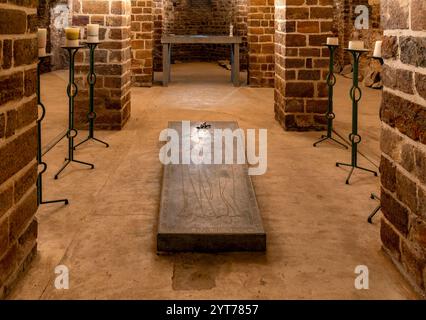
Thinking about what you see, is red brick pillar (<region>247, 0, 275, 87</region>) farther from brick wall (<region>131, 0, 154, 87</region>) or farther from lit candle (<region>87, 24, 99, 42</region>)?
lit candle (<region>87, 24, 99, 42</region>)

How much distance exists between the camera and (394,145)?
Result: 2504 mm

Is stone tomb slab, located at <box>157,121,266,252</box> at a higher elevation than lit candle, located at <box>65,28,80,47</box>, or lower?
lower

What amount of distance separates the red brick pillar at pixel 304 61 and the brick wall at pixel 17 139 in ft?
12.8

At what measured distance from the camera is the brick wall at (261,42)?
394 inches

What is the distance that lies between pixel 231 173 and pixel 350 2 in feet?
34.1

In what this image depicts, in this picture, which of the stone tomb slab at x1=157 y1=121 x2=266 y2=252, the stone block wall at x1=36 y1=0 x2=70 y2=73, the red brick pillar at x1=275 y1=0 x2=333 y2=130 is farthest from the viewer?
the stone block wall at x1=36 y1=0 x2=70 y2=73

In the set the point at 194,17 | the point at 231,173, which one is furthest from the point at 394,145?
→ the point at 194,17

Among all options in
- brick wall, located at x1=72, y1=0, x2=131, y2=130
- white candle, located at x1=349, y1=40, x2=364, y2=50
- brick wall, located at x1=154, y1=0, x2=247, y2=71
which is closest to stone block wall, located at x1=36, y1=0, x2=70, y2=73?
brick wall, located at x1=154, y1=0, x2=247, y2=71

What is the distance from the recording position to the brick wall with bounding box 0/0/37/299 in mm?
2098

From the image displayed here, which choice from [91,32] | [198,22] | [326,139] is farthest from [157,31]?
[326,139]

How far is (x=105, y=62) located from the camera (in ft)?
19.5

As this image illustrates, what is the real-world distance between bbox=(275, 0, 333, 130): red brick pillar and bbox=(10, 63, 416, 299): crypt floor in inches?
16.4

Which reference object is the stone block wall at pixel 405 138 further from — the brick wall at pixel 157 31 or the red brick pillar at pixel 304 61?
the brick wall at pixel 157 31

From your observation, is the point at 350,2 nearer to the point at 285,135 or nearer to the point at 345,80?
the point at 345,80
